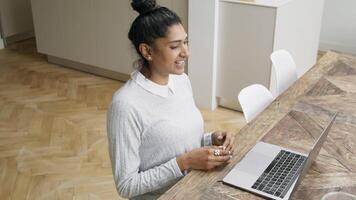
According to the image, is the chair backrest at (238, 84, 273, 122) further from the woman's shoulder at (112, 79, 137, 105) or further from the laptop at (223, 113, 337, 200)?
A: the woman's shoulder at (112, 79, 137, 105)


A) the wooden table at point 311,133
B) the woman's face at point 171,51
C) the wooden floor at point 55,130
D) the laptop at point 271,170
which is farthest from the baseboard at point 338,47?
the woman's face at point 171,51

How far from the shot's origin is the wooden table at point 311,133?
1276mm

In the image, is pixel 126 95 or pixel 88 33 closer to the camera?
pixel 126 95

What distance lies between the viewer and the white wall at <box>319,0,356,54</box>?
4727mm

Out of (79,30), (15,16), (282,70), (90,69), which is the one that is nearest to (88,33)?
(79,30)

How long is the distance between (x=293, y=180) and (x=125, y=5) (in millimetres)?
2827

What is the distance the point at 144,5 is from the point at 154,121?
396 mm

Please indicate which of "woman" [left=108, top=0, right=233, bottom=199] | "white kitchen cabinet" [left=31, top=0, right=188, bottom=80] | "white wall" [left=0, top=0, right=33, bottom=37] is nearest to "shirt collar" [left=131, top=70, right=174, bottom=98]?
"woman" [left=108, top=0, right=233, bottom=199]

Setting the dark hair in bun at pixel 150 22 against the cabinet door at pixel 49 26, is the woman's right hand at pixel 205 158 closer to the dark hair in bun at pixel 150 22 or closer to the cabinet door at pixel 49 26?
the dark hair in bun at pixel 150 22

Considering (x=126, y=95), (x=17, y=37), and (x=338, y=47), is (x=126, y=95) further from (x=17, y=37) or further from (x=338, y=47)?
(x=17, y=37)

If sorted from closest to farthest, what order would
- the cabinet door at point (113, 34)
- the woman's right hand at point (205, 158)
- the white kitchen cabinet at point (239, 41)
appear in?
the woman's right hand at point (205, 158) < the white kitchen cabinet at point (239, 41) < the cabinet door at point (113, 34)

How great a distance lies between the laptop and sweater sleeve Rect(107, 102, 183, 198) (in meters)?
0.22

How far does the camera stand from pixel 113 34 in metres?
3.99

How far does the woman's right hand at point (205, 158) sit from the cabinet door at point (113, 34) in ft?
8.23
